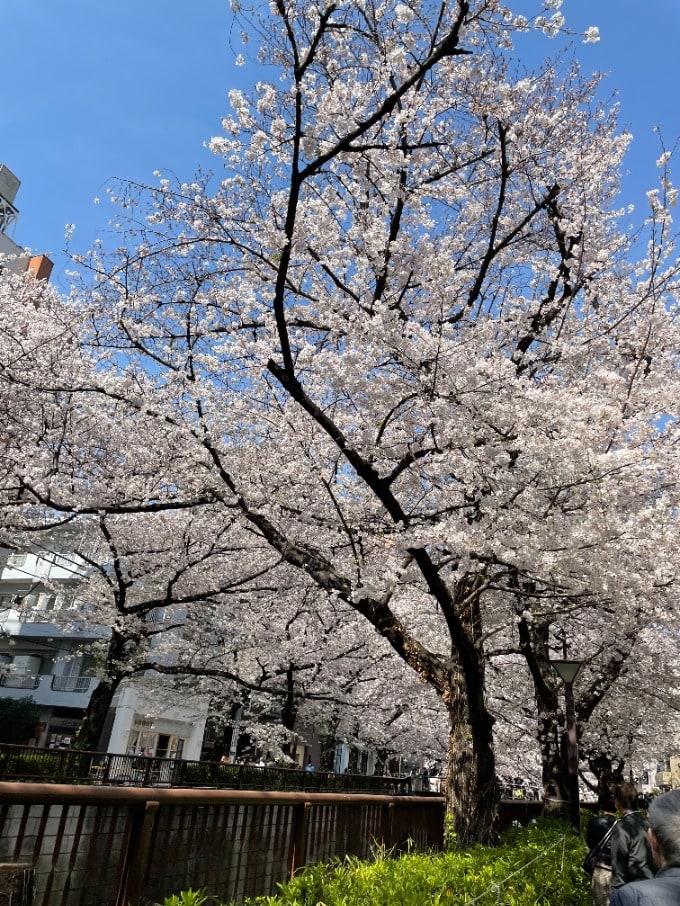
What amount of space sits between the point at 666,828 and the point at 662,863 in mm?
98

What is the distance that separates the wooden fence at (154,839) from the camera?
9.21 ft

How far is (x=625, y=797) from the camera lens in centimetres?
613

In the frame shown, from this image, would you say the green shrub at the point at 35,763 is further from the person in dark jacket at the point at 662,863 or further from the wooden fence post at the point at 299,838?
the person in dark jacket at the point at 662,863

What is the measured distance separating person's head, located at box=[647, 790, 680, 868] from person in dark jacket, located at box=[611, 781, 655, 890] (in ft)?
9.99

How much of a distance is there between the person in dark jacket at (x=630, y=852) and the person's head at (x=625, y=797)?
143 centimetres

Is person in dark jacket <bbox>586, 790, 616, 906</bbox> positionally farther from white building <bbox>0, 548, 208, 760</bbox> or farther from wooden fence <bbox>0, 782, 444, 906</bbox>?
white building <bbox>0, 548, 208, 760</bbox>

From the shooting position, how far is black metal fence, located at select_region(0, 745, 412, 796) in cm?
1127

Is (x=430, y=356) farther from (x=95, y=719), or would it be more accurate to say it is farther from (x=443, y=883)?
(x=95, y=719)

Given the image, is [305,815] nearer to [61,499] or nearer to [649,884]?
[649,884]

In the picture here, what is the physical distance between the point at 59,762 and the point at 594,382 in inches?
448

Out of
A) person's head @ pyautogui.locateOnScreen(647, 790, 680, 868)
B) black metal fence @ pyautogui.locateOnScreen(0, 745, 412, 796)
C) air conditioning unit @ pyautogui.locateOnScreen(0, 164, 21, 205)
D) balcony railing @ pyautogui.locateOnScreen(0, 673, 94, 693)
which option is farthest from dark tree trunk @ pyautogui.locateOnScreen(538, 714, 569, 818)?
air conditioning unit @ pyautogui.locateOnScreen(0, 164, 21, 205)

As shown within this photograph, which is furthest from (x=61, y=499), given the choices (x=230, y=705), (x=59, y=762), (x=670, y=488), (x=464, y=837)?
(x=230, y=705)

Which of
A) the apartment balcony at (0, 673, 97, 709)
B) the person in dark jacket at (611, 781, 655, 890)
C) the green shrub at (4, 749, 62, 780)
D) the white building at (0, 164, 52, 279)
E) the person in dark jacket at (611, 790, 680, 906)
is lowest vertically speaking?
the green shrub at (4, 749, 62, 780)

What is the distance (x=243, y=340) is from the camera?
815 cm
